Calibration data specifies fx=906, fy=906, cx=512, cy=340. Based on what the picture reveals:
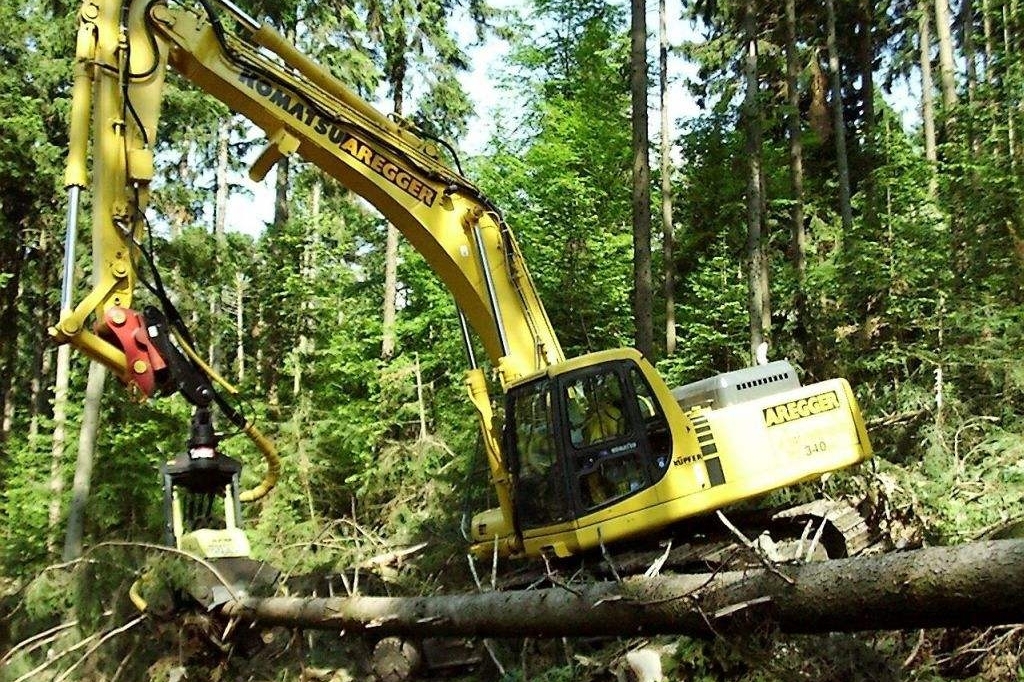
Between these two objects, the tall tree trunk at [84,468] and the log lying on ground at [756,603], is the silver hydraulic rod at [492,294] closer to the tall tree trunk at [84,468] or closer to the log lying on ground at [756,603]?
the log lying on ground at [756,603]

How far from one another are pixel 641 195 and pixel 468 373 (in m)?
5.33

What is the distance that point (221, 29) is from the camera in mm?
7426

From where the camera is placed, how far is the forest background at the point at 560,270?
10773 mm

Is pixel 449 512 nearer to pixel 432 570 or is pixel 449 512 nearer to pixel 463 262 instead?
pixel 432 570

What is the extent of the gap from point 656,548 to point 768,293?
1034 cm

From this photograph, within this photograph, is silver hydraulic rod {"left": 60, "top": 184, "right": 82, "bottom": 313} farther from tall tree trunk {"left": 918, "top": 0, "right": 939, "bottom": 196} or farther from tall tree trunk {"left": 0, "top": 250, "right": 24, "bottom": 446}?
tall tree trunk {"left": 918, "top": 0, "right": 939, "bottom": 196}

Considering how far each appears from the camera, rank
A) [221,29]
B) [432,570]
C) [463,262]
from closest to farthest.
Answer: [221,29]
[463,262]
[432,570]

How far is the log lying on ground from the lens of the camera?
9.28 ft

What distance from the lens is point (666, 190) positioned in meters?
19.5

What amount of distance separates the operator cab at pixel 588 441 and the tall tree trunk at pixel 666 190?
983 centimetres

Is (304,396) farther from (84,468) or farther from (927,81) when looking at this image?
(927,81)

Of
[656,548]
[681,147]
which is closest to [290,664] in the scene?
[656,548]

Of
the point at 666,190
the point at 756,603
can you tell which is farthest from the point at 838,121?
the point at 756,603

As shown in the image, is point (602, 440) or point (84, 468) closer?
point (602, 440)
